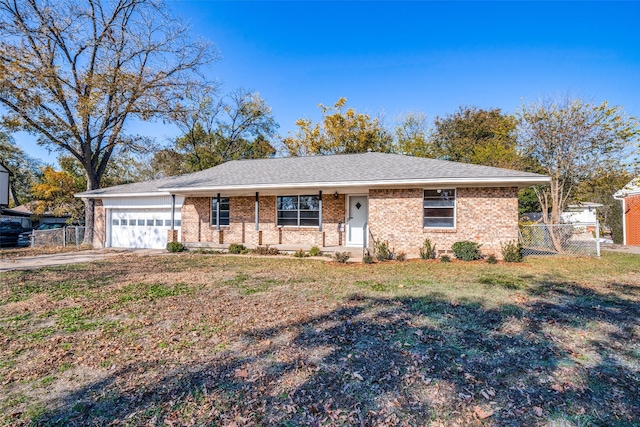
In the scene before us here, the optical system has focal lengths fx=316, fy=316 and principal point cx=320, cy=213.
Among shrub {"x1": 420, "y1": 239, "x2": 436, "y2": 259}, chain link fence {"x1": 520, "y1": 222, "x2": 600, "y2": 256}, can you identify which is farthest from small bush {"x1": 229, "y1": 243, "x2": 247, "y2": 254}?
chain link fence {"x1": 520, "y1": 222, "x2": 600, "y2": 256}

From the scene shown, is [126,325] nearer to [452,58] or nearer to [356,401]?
[356,401]

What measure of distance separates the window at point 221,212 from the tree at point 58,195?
1411 cm

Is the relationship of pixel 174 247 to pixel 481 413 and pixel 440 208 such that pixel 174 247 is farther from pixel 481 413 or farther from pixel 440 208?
pixel 481 413

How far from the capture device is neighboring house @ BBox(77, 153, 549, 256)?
37.4ft

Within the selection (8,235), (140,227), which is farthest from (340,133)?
(8,235)

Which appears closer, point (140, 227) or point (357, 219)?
point (357, 219)

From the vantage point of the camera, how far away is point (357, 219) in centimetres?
1377

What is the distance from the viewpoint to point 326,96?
27031 millimetres

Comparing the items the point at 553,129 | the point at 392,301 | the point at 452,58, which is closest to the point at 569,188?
the point at 553,129

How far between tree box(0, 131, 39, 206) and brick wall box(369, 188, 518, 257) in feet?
121

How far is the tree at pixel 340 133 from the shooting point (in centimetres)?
2678

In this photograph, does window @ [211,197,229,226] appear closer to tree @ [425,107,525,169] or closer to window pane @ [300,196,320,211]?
window pane @ [300,196,320,211]

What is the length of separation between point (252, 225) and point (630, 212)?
66.5 feet

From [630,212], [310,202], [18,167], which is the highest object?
[18,167]
